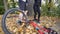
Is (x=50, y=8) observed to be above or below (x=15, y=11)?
below

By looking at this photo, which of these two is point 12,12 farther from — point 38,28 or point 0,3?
point 0,3

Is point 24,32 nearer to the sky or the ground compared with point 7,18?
nearer to the ground

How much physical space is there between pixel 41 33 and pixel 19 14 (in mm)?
715

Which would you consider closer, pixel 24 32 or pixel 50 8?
pixel 24 32

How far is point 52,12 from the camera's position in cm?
1204

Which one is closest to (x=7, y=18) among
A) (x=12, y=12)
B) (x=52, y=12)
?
(x=12, y=12)

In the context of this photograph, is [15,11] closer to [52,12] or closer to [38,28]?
[38,28]

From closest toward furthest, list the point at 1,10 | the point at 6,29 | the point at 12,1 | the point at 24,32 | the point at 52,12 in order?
the point at 6,29 → the point at 24,32 → the point at 52,12 → the point at 1,10 → the point at 12,1

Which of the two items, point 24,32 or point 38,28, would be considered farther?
point 24,32

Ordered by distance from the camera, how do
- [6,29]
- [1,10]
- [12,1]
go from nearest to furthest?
1. [6,29]
2. [1,10]
3. [12,1]

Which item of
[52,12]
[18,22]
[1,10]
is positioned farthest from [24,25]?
[1,10]

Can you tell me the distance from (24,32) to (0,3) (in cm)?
1047

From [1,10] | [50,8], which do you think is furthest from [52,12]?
[1,10]

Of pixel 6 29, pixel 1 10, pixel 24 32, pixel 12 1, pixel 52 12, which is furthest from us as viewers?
pixel 12 1
